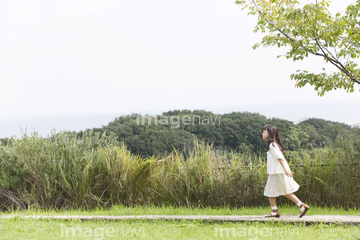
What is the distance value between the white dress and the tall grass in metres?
1.66

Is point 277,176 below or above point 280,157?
below

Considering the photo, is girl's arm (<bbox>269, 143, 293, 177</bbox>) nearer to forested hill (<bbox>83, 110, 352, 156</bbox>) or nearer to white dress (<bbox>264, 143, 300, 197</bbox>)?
white dress (<bbox>264, 143, 300, 197</bbox>)

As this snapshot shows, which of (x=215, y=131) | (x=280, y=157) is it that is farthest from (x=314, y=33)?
(x=215, y=131)

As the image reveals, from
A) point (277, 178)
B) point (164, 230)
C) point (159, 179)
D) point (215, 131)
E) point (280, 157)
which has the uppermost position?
point (215, 131)

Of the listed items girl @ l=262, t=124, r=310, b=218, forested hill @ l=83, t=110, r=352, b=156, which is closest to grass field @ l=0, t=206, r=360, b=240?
girl @ l=262, t=124, r=310, b=218

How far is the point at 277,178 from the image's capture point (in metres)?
6.22

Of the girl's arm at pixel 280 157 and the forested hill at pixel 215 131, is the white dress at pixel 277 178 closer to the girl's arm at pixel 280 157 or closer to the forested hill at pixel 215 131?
the girl's arm at pixel 280 157

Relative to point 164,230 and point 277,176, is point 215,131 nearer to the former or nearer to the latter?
point 277,176

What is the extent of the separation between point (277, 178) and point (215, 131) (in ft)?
145

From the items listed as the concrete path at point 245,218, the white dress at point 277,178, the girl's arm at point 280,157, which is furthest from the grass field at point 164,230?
the girl's arm at point 280,157

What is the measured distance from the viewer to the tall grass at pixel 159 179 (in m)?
7.83

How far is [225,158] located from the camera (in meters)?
8.27

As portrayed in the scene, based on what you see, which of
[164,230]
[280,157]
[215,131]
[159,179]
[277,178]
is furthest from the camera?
[215,131]

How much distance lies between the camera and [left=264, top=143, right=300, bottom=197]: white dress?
242 inches
